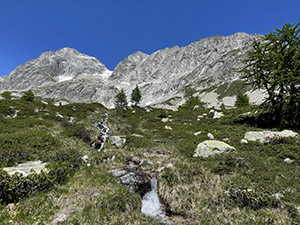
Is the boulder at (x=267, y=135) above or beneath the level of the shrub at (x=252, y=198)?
above

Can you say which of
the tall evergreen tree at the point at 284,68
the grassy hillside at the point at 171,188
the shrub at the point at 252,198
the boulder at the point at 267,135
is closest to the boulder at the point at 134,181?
the grassy hillside at the point at 171,188

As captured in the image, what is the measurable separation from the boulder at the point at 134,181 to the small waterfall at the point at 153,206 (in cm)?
32

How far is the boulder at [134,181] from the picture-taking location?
9.39 meters

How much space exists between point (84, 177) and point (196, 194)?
653 cm

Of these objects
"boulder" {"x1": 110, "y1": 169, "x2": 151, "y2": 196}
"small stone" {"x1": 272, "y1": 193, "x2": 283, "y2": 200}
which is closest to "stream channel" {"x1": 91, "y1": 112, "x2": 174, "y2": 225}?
"boulder" {"x1": 110, "y1": 169, "x2": 151, "y2": 196}

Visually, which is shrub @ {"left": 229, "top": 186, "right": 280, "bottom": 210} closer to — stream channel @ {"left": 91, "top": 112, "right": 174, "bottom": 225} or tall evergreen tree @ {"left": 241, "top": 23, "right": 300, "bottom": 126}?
stream channel @ {"left": 91, "top": 112, "right": 174, "bottom": 225}

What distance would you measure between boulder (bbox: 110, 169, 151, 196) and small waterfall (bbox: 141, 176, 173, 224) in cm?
32

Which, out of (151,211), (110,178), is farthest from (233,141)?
(110,178)

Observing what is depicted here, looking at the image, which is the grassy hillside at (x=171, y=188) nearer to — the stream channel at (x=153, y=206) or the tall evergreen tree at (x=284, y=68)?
the stream channel at (x=153, y=206)

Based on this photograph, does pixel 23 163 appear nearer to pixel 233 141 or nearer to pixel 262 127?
pixel 233 141

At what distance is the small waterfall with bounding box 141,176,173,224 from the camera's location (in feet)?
25.2

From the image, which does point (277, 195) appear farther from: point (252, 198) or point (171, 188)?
point (171, 188)

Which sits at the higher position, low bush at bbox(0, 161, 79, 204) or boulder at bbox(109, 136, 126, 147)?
boulder at bbox(109, 136, 126, 147)

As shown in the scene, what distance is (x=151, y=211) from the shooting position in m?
8.18
